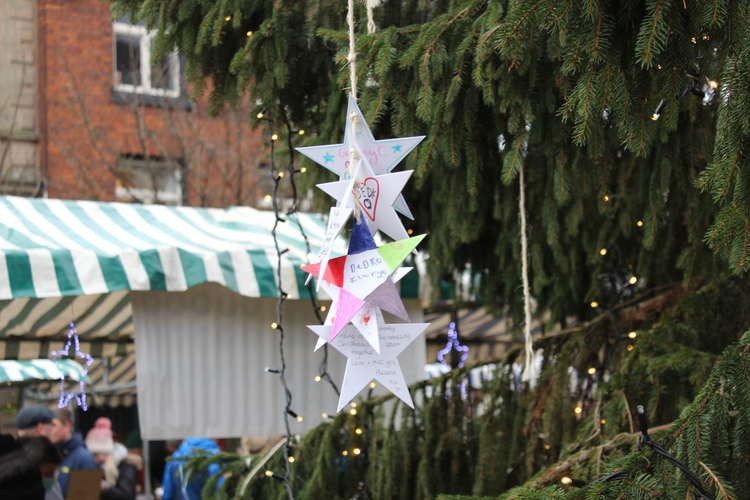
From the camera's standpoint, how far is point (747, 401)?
2.78 metres

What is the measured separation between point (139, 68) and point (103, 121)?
88cm

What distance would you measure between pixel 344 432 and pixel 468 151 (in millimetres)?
1915

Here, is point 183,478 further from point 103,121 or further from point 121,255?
point 103,121

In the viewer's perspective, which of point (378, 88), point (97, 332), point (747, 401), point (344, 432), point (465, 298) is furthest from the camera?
point (97, 332)

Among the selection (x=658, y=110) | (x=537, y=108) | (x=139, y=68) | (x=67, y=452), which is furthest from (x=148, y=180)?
(x=658, y=110)

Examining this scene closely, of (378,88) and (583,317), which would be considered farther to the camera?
(583,317)

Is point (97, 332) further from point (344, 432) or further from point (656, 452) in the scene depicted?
point (656, 452)

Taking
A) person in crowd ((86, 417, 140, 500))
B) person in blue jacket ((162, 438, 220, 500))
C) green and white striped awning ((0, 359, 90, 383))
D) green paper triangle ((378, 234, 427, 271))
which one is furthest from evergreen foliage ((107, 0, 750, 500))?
person in crowd ((86, 417, 140, 500))

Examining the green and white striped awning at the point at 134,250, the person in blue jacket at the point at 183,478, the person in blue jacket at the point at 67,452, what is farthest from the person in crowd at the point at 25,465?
the green and white striped awning at the point at 134,250

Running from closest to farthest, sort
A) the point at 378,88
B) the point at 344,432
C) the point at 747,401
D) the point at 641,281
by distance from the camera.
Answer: the point at 747,401 → the point at 378,88 → the point at 344,432 → the point at 641,281

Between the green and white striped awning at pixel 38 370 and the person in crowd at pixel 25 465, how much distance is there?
415 mm

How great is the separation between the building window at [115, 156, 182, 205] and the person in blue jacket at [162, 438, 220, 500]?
5.49 meters

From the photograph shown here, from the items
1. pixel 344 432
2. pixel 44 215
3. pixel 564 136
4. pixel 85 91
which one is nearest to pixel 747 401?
pixel 564 136

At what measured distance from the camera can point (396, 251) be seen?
2945mm
